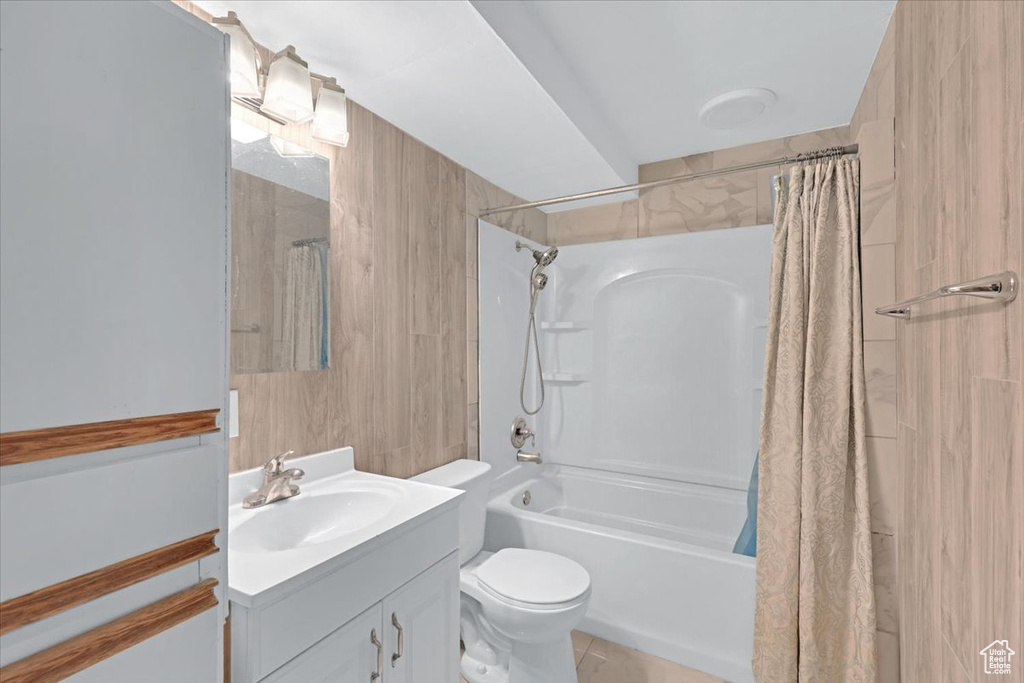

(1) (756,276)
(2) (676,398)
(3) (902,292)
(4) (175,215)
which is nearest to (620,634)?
(2) (676,398)

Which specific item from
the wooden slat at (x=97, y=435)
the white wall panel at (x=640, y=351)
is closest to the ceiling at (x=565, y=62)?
the white wall panel at (x=640, y=351)

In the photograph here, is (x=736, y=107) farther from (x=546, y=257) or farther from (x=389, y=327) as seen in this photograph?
(x=389, y=327)

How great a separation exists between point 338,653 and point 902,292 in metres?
1.76

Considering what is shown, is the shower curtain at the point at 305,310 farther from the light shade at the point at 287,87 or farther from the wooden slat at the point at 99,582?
the wooden slat at the point at 99,582

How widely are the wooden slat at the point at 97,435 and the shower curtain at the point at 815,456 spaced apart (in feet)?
5.51

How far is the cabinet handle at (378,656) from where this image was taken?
104cm

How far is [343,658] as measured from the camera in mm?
969

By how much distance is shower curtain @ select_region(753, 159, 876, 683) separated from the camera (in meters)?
1.45

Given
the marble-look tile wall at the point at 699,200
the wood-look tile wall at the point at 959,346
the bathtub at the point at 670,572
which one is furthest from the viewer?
the marble-look tile wall at the point at 699,200

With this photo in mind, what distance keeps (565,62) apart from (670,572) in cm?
206

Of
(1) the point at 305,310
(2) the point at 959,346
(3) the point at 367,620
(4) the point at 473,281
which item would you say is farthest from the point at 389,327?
(2) the point at 959,346

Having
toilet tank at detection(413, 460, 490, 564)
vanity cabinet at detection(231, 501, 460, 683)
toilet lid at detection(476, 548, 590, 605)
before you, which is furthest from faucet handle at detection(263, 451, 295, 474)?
toilet lid at detection(476, 548, 590, 605)

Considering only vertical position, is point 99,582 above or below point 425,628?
above

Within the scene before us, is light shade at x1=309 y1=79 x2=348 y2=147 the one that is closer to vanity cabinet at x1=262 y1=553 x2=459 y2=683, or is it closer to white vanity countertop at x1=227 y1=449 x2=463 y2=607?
white vanity countertop at x1=227 y1=449 x2=463 y2=607
